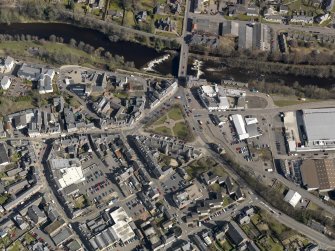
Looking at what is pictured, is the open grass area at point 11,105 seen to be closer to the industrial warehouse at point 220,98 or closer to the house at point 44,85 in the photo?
the house at point 44,85

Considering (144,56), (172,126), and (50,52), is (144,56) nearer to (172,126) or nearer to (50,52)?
(50,52)

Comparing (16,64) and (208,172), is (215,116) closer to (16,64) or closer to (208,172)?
(208,172)

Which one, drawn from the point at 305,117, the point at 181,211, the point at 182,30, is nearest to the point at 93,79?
the point at 182,30

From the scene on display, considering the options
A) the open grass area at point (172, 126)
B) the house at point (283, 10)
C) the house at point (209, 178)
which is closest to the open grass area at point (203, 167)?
the house at point (209, 178)

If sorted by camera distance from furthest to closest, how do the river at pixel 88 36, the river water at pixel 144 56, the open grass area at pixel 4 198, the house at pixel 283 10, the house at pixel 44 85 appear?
1. the house at pixel 283 10
2. the river at pixel 88 36
3. the river water at pixel 144 56
4. the house at pixel 44 85
5. the open grass area at pixel 4 198

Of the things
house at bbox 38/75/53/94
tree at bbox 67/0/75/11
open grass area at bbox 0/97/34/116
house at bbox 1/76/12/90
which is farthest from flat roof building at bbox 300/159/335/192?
tree at bbox 67/0/75/11

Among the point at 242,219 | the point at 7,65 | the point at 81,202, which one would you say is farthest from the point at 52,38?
the point at 242,219
